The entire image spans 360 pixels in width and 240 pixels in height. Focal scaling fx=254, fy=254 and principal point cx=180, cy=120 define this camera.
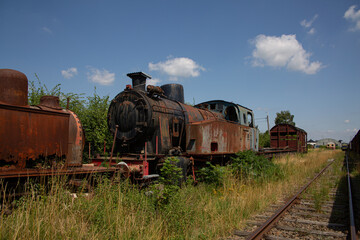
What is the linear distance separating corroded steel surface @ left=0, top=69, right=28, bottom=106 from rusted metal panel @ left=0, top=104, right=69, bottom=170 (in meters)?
0.18

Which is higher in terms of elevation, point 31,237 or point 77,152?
point 77,152

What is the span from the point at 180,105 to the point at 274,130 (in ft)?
62.6

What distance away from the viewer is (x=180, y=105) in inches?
353

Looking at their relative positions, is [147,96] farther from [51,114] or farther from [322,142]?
[322,142]

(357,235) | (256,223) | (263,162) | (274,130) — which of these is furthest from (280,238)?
(274,130)

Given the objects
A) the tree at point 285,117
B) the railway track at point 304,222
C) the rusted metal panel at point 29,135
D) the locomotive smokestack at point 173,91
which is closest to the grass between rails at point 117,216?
the railway track at point 304,222

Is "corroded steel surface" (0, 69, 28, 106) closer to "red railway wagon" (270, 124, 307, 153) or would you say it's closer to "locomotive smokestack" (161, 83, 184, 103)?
"locomotive smokestack" (161, 83, 184, 103)

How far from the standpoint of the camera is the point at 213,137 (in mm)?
8414

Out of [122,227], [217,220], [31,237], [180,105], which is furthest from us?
[180,105]

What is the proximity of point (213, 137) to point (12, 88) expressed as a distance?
19.1ft

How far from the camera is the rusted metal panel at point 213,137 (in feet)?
26.0

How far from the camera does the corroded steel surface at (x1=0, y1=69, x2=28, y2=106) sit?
13.5 feet

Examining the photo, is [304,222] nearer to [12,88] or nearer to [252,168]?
[252,168]

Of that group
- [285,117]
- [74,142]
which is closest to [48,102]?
[74,142]
